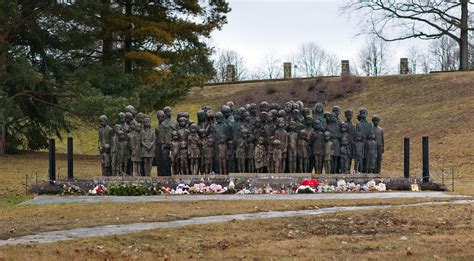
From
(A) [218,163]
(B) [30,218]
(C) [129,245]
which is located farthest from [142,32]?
(C) [129,245]

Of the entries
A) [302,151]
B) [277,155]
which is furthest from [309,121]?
[277,155]

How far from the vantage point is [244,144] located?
23.7m

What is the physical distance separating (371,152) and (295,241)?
1236cm

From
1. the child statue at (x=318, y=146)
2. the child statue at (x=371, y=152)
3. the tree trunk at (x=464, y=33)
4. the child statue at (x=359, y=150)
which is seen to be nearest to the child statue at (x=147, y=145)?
the child statue at (x=318, y=146)

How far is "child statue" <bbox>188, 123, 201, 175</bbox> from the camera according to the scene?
2366 cm

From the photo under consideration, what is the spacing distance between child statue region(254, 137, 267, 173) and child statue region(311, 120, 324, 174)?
147 centimetres

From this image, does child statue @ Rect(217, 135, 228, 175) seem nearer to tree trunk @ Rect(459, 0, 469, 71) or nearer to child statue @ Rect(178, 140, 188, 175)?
child statue @ Rect(178, 140, 188, 175)

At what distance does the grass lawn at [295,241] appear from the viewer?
10805mm

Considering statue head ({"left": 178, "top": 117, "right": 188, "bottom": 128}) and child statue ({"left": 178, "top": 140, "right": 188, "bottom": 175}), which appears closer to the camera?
child statue ({"left": 178, "top": 140, "right": 188, "bottom": 175})

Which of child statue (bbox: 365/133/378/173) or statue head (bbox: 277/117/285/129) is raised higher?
statue head (bbox: 277/117/285/129)

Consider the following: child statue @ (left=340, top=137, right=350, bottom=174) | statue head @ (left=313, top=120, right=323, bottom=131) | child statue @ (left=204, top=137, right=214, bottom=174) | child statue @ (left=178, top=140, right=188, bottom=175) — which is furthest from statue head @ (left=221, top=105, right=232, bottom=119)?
child statue @ (left=340, top=137, right=350, bottom=174)

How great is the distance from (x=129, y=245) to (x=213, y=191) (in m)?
10.1

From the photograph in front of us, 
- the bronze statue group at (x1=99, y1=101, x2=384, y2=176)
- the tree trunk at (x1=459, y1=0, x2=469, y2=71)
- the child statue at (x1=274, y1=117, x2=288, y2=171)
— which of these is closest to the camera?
the child statue at (x1=274, y1=117, x2=288, y2=171)

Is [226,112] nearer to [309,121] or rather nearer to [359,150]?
[309,121]
